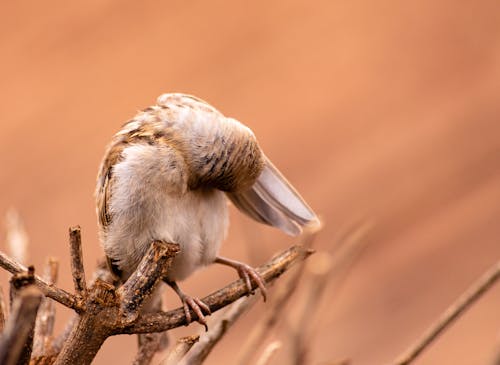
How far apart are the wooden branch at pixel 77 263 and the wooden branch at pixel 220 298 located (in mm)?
37

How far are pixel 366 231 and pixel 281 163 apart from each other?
5.41 ft

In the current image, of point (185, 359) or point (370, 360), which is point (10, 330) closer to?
point (185, 359)

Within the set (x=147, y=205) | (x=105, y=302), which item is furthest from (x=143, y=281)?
(x=147, y=205)

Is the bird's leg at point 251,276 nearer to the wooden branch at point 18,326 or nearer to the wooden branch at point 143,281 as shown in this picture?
the wooden branch at point 143,281

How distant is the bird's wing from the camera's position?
2.60 feet

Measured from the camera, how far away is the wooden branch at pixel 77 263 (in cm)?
49

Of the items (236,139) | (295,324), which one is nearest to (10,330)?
(295,324)

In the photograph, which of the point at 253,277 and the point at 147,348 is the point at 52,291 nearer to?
the point at 147,348

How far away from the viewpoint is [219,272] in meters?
2.00

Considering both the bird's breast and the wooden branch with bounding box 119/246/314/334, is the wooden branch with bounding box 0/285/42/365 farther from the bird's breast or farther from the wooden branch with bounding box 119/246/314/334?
the bird's breast

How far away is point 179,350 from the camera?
0.43 metres

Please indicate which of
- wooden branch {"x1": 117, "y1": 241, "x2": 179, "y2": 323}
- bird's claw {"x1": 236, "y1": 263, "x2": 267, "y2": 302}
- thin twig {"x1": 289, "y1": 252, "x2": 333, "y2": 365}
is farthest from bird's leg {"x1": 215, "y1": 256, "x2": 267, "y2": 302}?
thin twig {"x1": 289, "y1": 252, "x2": 333, "y2": 365}

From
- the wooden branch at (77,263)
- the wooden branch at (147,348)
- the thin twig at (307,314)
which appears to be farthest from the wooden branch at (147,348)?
the thin twig at (307,314)

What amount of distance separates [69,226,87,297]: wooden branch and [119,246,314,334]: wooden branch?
0.12 feet
